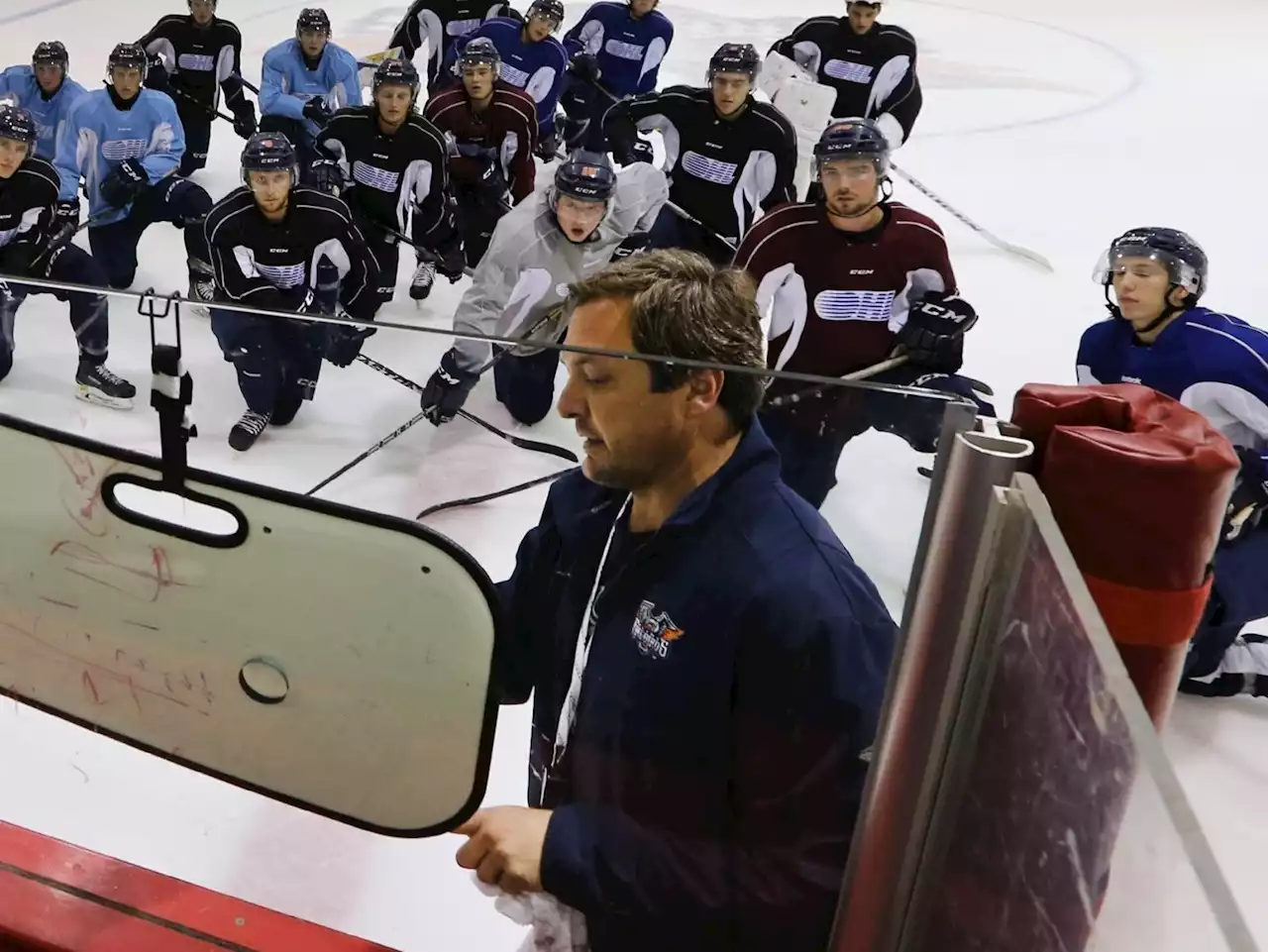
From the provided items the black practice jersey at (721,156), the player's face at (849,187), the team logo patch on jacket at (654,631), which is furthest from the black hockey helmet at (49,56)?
the team logo patch on jacket at (654,631)

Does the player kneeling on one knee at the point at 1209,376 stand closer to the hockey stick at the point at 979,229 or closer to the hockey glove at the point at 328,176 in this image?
the hockey stick at the point at 979,229

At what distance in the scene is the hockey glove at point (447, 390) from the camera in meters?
1.04

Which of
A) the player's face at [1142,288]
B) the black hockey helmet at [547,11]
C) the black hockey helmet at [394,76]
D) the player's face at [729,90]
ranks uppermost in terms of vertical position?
the black hockey helmet at [547,11]

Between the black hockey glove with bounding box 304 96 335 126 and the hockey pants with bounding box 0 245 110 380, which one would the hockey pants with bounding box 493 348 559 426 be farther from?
the black hockey glove with bounding box 304 96 335 126

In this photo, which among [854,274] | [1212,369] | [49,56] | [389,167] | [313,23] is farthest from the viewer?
[313,23]

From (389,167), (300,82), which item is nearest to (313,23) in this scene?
(300,82)

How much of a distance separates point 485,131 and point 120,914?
3.60 meters

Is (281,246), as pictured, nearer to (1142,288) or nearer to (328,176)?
(328,176)

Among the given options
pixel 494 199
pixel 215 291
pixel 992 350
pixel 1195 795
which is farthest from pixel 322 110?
pixel 1195 795

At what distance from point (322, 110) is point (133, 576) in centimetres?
438

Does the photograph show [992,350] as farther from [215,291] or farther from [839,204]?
[215,291]

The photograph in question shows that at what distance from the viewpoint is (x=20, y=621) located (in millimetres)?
1113

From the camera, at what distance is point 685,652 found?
904mm

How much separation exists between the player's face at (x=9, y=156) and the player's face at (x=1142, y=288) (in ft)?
9.83
